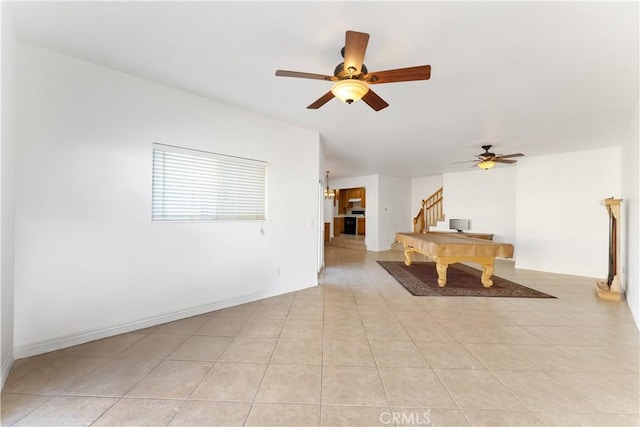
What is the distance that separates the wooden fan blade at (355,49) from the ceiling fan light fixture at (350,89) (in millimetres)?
77

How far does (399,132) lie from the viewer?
4328mm

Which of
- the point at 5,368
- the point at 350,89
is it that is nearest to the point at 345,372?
the point at 350,89

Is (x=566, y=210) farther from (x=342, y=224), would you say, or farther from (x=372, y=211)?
(x=342, y=224)

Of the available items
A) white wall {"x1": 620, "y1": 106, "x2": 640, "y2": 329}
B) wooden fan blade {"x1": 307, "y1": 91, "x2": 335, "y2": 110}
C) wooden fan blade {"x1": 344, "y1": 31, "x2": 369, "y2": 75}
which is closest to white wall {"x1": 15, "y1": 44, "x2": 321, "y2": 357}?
wooden fan blade {"x1": 307, "y1": 91, "x2": 335, "y2": 110}

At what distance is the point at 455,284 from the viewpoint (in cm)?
469

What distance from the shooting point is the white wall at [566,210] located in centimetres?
507

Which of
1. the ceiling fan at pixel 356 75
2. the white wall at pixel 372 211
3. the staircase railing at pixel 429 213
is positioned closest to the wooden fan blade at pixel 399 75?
the ceiling fan at pixel 356 75

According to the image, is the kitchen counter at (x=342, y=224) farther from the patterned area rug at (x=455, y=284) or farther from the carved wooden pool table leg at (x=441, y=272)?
the carved wooden pool table leg at (x=441, y=272)

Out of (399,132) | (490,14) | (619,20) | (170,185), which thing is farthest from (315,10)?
(399,132)

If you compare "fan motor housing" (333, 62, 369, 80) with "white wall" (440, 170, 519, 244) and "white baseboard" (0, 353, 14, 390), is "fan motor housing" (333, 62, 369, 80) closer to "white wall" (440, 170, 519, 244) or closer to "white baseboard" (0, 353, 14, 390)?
"white baseboard" (0, 353, 14, 390)

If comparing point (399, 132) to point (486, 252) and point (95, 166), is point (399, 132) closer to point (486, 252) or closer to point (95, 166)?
point (486, 252)

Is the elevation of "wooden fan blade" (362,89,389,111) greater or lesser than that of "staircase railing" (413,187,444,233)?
greater

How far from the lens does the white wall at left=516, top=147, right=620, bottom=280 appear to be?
16.6 ft

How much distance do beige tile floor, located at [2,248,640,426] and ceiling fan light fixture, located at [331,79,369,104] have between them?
2271 mm
